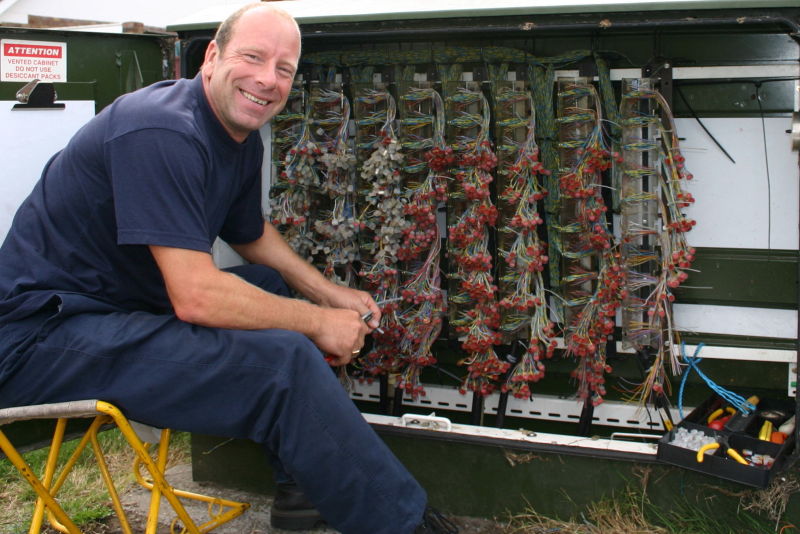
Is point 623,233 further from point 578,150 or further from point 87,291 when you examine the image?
point 87,291

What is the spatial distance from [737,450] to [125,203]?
207 cm

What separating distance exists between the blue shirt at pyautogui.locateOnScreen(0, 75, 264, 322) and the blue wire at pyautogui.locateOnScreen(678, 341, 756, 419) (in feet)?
6.08

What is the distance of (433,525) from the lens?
7.82 ft

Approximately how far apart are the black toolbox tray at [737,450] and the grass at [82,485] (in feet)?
6.98

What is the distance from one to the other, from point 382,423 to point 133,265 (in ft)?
3.76

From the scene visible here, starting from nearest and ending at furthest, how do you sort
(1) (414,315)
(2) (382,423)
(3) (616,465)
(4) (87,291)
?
(4) (87,291) < (3) (616,465) < (2) (382,423) < (1) (414,315)

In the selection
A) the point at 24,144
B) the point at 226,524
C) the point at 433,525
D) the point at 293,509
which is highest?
the point at 24,144

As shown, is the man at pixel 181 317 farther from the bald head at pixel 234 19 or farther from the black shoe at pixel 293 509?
the black shoe at pixel 293 509

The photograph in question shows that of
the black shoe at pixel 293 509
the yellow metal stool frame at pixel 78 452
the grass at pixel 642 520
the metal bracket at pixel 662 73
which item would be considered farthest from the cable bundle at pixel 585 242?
the yellow metal stool frame at pixel 78 452

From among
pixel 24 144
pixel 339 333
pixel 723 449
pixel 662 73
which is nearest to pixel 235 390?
pixel 339 333

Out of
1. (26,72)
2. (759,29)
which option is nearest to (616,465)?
(759,29)

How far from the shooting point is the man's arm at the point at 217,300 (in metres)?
2.15

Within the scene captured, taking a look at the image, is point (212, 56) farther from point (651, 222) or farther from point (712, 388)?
point (712, 388)

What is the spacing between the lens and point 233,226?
9.30 ft
